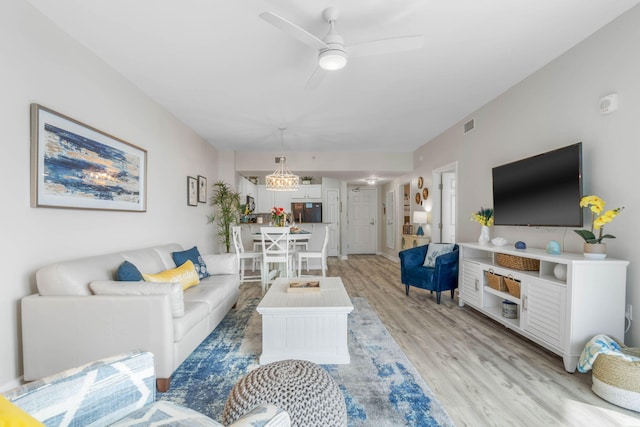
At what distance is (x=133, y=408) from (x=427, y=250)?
4159mm

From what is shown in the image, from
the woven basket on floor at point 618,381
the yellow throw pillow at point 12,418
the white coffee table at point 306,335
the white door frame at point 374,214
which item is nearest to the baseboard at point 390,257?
the white door frame at point 374,214

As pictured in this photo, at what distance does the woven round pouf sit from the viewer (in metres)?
1.38

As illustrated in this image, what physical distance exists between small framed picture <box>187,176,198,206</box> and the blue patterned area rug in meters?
2.36

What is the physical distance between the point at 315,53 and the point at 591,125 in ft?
7.89

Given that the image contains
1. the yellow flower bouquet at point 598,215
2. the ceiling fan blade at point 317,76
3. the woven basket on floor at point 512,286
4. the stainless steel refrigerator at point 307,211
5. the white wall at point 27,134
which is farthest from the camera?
the stainless steel refrigerator at point 307,211

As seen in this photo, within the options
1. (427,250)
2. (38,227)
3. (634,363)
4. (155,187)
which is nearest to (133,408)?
(38,227)

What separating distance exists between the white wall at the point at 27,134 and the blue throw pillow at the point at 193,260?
0.44 m

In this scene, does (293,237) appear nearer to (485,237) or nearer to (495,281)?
(485,237)

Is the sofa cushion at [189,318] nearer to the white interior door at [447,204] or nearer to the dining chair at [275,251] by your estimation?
the dining chair at [275,251]

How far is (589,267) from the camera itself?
2.21m

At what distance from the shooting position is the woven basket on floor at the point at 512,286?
9.34 ft

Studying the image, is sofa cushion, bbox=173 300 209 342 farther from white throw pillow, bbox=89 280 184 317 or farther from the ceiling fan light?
the ceiling fan light

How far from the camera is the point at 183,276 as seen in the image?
2.97 meters

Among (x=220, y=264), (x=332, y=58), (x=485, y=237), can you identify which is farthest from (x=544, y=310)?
(x=220, y=264)
